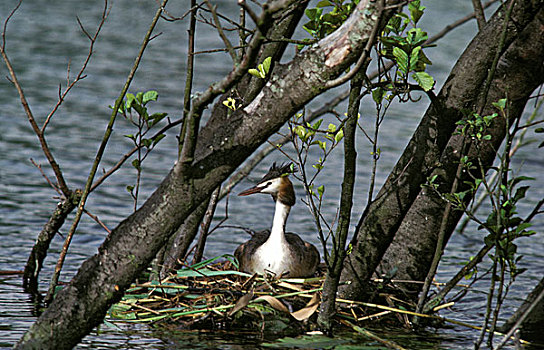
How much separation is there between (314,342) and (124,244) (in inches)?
59.2

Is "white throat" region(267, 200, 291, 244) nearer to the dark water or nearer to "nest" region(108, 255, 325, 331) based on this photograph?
"nest" region(108, 255, 325, 331)

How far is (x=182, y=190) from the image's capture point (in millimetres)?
3387

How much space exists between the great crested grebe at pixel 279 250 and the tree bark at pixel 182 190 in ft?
5.80

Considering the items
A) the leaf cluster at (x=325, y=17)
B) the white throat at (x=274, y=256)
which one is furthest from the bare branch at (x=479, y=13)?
the white throat at (x=274, y=256)

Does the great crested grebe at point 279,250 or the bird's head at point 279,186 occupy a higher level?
the bird's head at point 279,186

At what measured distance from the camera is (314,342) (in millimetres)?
4477

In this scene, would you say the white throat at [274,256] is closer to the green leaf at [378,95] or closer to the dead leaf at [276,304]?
the dead leaf at [276,304]

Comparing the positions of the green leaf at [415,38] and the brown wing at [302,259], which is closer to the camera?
the green leaf at [415,38]

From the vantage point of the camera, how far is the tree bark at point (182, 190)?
3281mm

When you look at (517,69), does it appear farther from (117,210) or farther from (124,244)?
(117,210)

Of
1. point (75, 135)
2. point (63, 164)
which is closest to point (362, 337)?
point (63, 164)

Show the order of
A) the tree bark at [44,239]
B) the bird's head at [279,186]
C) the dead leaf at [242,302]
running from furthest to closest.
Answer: the bird's head at [279,186] → the tree bark at [44,239] → the dead leaf at [242,302]

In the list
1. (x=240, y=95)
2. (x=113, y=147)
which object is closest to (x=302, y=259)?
(x=240, y=95)

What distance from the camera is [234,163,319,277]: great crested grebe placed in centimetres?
523
